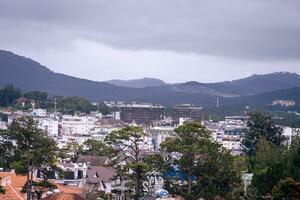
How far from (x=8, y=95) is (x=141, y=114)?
3884 cm

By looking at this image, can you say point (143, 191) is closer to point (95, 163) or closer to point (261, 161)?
point (261, 161)

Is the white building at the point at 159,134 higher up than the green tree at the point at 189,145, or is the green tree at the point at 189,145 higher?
the green tree at the point at 189,145

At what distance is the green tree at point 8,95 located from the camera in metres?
125

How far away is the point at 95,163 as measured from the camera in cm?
4894

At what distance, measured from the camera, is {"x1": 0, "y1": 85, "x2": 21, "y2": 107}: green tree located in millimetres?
124938

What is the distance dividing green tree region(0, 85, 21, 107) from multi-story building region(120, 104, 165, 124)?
35244 mm

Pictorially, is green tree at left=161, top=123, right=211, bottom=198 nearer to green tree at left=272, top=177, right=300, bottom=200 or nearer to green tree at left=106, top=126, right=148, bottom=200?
green tree at left=106, top=126, right=148, bottom=200

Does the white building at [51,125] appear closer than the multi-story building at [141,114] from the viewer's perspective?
Yes

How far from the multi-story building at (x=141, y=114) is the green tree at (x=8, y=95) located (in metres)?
35.2

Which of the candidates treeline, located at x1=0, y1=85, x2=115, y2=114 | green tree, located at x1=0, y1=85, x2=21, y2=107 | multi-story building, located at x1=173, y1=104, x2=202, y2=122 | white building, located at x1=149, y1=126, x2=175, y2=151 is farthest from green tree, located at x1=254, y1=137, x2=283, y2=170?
multi-story building, located at x1=173, y1=104, x2=202, y2=122

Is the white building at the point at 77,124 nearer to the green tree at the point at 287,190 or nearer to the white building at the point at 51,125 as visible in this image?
the white building at the point at 51,125

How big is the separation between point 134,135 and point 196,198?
11.5ft

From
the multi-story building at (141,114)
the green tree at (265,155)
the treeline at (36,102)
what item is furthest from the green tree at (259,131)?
the multi-story building at (141,114)

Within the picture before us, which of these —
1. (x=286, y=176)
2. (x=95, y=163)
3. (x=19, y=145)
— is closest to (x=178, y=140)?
(x=286, y=176)
